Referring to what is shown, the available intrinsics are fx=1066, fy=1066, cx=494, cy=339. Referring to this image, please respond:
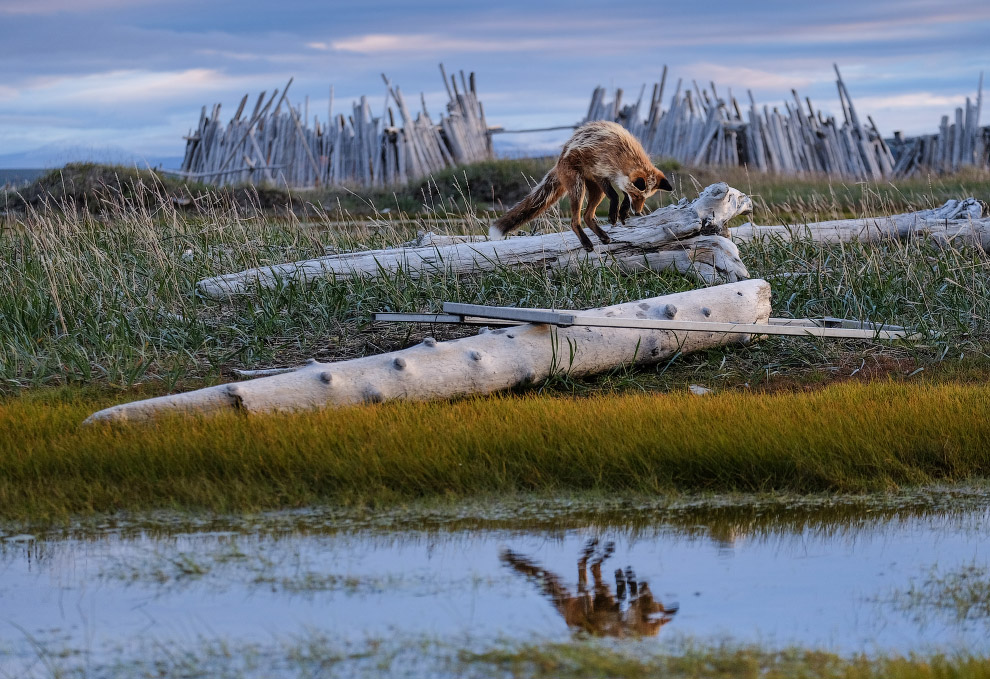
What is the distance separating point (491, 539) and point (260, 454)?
154 cm

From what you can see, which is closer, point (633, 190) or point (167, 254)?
point (633, 190)

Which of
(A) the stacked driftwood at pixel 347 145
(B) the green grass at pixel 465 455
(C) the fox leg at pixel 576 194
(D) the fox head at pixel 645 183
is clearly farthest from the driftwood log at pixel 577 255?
(A) the stacked driftwood at pixel 347 145

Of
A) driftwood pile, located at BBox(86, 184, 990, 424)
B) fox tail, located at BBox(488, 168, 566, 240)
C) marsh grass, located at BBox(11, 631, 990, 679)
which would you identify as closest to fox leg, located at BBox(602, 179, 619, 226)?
fox tail, located at BBox(488, 168, 566, 240)

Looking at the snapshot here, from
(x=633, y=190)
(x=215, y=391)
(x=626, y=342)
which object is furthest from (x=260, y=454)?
(x=633, y=190)

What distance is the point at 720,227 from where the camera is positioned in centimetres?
905

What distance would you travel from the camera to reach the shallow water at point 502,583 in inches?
130

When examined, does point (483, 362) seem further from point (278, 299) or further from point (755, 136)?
point (755, 136)

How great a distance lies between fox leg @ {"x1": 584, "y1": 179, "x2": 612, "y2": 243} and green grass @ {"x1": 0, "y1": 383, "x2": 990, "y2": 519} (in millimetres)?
2199

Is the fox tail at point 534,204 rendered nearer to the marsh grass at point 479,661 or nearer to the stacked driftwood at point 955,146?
the marsh grass at point 479,661

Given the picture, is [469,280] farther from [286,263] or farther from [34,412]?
[34,412]

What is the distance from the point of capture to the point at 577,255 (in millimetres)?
9000

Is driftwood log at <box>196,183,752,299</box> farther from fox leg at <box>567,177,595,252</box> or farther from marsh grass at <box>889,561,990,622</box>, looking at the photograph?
marsh grass at <box>889,561,990,622</box>

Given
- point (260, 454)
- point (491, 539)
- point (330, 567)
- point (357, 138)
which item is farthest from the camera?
point (357, 138)

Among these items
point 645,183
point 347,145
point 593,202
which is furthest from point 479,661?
point 347,145
